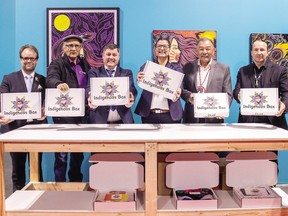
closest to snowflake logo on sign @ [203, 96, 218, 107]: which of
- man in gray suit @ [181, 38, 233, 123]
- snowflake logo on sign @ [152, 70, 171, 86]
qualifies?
snowflake logo on sign @ [152, 70, 171, 86]

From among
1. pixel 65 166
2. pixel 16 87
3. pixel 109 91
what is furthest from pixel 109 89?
pixel 65 166

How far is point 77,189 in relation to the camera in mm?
2820

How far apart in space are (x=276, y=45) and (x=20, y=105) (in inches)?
112

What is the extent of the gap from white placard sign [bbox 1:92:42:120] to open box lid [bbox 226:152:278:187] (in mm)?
1420

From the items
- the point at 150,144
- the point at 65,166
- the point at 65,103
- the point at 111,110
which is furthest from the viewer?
the point at 65,166

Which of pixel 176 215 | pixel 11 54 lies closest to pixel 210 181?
pixel 176 215

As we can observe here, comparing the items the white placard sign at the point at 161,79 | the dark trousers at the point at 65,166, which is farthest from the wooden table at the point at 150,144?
the dark trousers at the point at 65,166

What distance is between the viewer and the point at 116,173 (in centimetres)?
246

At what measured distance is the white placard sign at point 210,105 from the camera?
8.82 feet

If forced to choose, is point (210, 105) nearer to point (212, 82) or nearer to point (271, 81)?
point (212, 82)

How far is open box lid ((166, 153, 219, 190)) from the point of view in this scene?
2467mm

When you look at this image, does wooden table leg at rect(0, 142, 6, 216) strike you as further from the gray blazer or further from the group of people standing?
the gray blazer

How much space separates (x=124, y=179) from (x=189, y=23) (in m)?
2.22

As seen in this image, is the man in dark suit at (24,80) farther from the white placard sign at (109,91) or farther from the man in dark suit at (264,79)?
the man in dark suit at (264,79)
